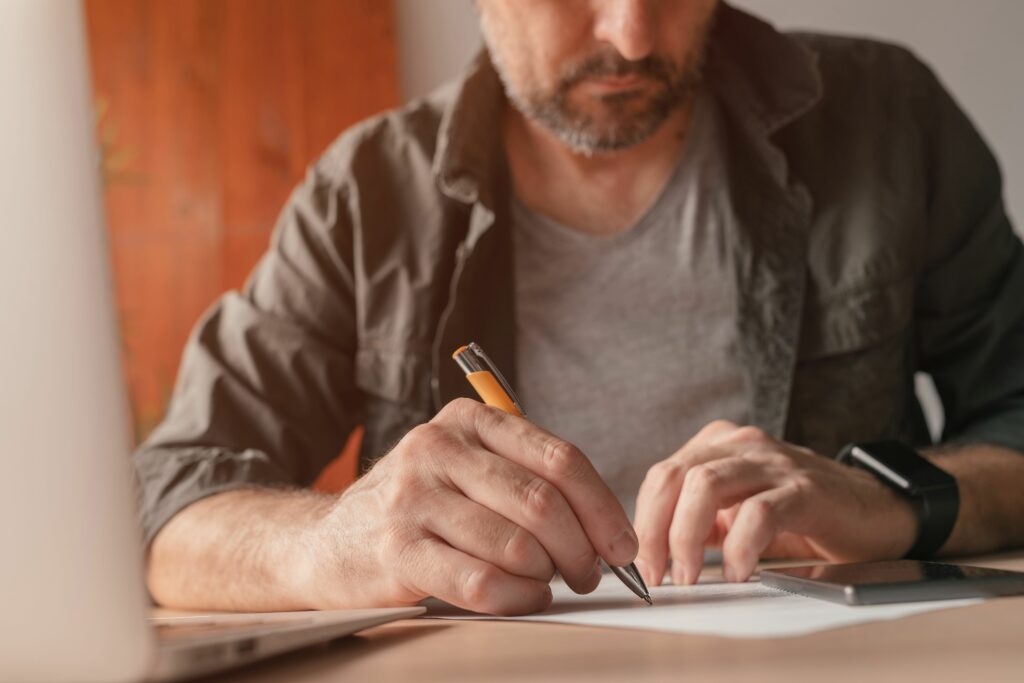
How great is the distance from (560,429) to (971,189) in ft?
1.86

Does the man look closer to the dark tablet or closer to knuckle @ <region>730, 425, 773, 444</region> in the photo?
knuckle @ <region>730, 425, 773, 444</region>

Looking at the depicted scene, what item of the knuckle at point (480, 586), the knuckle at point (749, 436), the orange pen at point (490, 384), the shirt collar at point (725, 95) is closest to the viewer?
the knuckle at point (480, 586)

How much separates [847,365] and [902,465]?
35cm

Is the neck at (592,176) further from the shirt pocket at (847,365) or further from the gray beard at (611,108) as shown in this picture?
the shirt pocket at (847,365)

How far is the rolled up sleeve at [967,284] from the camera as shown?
4.09 ft

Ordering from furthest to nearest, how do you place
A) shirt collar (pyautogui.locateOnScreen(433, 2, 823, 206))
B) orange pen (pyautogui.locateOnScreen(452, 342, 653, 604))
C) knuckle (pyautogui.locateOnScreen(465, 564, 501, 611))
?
shirt collar (pyautogui.locateOnScreen(433, 2, 823, 206))
orange pen (pyautogui.locateOnScreen(452, 342, 653, 604))
knuckle (pyautogui.locateOnScreen(465, 564, 501, 611))

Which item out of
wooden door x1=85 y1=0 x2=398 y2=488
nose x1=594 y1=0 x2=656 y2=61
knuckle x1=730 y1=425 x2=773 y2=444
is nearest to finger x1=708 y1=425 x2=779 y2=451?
knuckle x1=730 y1=425 x2=773 y2=444

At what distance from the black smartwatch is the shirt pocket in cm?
30

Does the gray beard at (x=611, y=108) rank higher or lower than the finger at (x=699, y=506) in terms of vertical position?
higher

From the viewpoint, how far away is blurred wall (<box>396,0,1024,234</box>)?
2299 millimetres

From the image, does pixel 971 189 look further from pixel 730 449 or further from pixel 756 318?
pixel 730 449

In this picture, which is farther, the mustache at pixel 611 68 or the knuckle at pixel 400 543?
the mustache at pixel 611 68

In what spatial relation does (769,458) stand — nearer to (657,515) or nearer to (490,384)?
(657,515)

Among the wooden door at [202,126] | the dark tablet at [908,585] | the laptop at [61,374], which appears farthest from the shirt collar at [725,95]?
the wooden door at [202,126]
